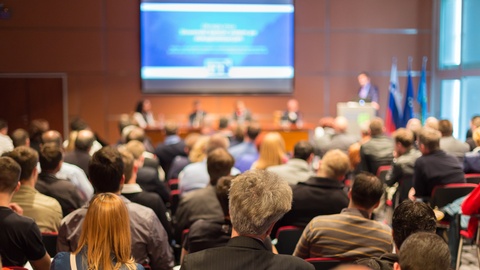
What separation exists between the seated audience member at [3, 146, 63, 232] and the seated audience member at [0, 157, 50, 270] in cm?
74

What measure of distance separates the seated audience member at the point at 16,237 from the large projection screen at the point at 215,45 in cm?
939

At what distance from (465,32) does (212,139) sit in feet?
25.0

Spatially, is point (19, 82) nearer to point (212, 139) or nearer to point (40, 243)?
point (212, 139)

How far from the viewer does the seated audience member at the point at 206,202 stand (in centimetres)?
452

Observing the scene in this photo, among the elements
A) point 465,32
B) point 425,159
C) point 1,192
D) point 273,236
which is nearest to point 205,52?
point 465,32

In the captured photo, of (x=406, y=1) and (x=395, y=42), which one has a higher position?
(x=406, y=1)

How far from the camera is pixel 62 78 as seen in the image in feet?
41.7

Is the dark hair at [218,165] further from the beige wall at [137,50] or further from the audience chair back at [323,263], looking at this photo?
the beige wall at [137,50]

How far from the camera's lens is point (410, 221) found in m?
2.70

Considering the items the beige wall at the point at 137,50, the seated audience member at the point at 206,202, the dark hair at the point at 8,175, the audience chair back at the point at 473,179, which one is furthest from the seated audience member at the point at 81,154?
the beige wall at the point at 137,50

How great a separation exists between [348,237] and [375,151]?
4324 millimetres

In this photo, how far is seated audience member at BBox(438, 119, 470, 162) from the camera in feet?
23.4

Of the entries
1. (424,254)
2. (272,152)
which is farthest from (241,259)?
(272,152)

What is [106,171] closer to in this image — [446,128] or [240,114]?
[446,128]
